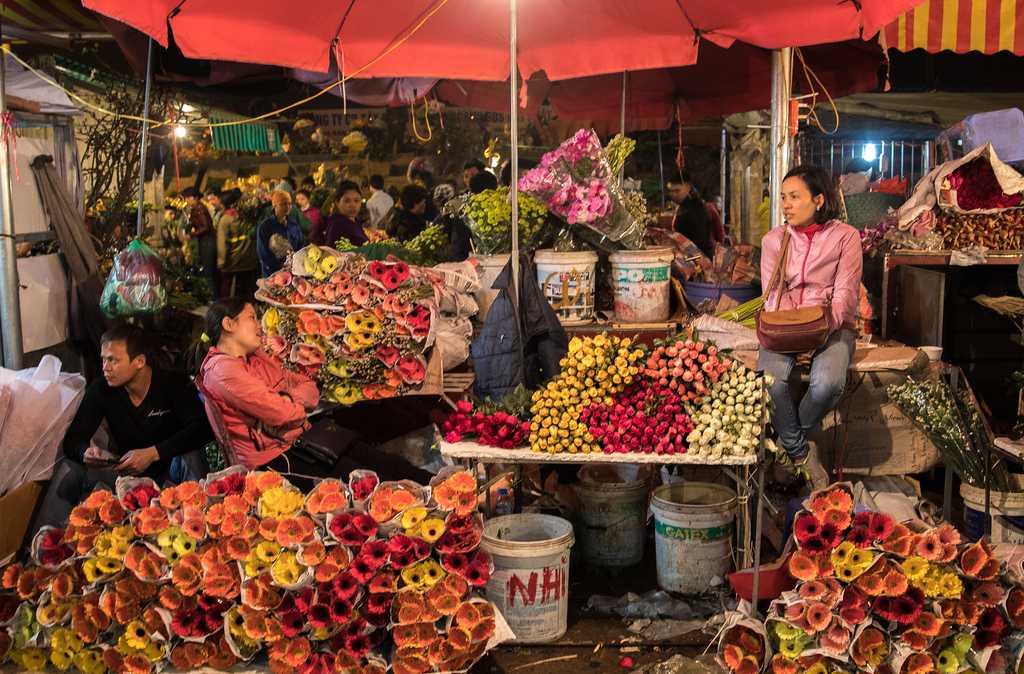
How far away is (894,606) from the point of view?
3742mm

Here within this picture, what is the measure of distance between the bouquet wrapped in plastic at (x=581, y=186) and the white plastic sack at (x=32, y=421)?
2538 mm

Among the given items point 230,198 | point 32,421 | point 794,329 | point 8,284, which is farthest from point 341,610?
point 230,198

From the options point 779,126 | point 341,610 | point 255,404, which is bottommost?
point 341,610

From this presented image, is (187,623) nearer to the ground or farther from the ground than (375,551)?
nearer to the ground

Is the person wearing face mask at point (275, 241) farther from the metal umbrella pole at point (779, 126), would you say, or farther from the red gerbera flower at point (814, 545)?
Answer: the red gerbera flower at point (814, 545)

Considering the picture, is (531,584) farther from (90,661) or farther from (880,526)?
(90,661)

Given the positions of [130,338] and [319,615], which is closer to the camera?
[319,615]

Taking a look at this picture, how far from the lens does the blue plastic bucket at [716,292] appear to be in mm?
6070

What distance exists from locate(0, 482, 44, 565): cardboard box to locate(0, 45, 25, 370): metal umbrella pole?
5.43 feet

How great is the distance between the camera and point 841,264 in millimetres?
4859

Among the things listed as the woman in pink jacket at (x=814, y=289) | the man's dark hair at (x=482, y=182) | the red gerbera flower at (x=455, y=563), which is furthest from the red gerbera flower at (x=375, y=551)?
the man's dark hair at (x=482, y=182)

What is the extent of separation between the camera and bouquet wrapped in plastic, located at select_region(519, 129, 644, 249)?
18.1ft

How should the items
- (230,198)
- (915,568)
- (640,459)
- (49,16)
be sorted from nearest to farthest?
1. (915,568)
2. (640,459)
3. (49,16)
4. (230,198)

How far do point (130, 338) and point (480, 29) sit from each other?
2822 millimetres
